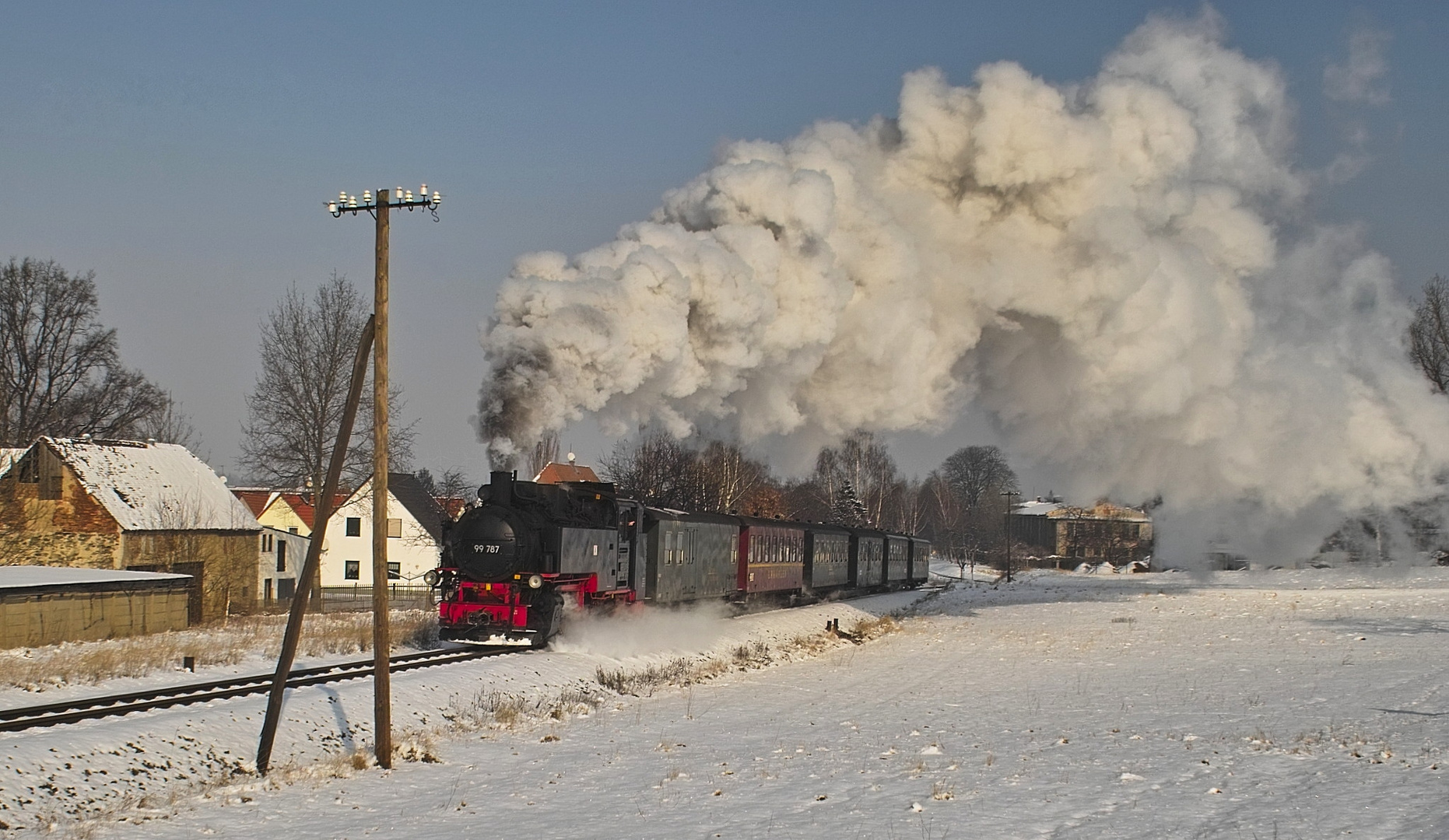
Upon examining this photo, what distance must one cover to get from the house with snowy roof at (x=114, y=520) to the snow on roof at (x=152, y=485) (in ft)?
0.12

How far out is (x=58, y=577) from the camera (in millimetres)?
27906

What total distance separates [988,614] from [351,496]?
28.1 metres

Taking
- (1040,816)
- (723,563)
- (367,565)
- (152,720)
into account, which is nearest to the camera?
(1040,816)

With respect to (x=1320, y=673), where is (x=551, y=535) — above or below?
above

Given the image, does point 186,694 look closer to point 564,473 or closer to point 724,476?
point 724,476

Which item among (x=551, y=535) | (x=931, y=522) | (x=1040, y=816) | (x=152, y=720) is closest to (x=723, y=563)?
(x=551, y=535)

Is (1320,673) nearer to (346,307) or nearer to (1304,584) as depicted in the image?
(1304,584)

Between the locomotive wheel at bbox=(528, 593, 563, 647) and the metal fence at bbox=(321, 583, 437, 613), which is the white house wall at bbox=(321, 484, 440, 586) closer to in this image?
the metal fence at bbox=(321, 583, 437, 613)

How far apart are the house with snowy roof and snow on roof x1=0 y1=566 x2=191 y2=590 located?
5984 mm

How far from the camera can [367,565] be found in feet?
209

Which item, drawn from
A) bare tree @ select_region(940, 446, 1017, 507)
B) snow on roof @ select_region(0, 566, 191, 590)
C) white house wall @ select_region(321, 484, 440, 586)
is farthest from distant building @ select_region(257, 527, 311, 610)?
bare tree @ select_region(940, 446, 1017, 507)

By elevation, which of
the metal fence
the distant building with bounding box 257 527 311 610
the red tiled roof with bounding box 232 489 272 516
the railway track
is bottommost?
the metal fence

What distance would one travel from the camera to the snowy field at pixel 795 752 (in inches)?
416

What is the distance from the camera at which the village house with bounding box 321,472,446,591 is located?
61.6 meters
